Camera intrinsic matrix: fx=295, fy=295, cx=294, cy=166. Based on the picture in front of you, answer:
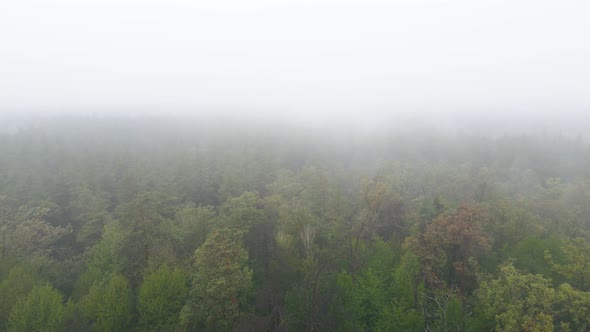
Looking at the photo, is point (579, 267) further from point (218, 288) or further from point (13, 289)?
point (13, 289)

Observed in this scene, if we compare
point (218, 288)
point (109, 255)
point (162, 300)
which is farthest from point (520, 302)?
point (109, 255)

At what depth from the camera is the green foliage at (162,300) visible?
70.6ft

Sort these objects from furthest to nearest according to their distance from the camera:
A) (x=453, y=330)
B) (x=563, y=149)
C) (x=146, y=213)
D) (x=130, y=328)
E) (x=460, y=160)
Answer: (x=563, y=149) → (x=460, y=160) → (x=146, y=213) → (x=130, y=328) → (x=453, y=330)

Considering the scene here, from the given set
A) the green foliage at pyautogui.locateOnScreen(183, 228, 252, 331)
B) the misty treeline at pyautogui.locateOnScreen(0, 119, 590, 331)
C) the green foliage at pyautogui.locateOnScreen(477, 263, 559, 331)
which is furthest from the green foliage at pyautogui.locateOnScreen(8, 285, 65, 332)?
the green foliage at pyautogui.locateOnScreen(477, 263, 559, 331)

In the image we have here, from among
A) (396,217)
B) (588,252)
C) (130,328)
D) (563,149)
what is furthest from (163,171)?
(563,149)

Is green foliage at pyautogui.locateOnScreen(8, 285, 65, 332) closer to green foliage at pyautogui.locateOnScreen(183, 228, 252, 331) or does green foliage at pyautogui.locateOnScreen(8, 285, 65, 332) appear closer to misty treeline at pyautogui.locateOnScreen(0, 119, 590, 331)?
misty treeline at pyautogui.locateOnScreen(0, 119, 590, 331)

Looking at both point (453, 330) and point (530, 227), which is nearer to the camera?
point (453, 330)

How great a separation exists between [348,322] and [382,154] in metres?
84.7

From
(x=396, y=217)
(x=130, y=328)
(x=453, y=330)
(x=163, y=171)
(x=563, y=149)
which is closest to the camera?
(x=453, y=330)

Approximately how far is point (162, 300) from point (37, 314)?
25.4 feet

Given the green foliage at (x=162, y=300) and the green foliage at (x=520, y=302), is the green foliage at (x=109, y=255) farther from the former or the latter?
the green foliage at (x=520, y=302)

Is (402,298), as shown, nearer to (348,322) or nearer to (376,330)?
(376,330)

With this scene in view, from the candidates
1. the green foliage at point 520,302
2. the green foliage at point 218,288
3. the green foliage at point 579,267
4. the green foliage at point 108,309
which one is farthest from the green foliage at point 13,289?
the green foliage at point 579,267

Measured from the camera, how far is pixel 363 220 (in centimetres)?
3244
